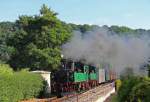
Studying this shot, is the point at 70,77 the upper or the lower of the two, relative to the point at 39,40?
lower

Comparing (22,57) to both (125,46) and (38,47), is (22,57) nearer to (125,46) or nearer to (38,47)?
(38,47)

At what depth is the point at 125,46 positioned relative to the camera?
29875mm

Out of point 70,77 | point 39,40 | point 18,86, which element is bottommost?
point 18,86

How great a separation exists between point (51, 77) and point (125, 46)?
1287 cm

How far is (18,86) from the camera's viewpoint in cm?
2988

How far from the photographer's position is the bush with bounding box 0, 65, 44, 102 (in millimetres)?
26716

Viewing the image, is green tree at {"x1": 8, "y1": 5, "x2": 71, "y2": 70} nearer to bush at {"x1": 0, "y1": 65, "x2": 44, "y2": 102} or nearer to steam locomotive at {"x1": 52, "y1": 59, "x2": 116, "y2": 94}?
steam locomotive at {"x1": 52, "y1": 59, "x2": 116, "y2": 94}

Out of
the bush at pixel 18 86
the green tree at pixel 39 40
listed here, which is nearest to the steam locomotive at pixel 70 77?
the bush at pixel 18 86

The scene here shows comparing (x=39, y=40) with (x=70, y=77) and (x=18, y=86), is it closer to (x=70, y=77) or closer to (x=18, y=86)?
(x=70, y=77)

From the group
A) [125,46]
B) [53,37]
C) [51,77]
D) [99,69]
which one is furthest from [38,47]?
[125,46]

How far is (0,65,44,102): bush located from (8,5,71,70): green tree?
16.8 m

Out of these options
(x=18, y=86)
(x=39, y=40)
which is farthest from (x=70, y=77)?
(x=39, y=40)

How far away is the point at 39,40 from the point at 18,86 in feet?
82.6

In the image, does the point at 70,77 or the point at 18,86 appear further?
the point at 70,77
